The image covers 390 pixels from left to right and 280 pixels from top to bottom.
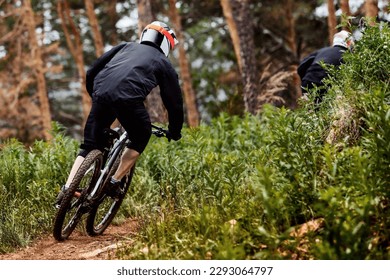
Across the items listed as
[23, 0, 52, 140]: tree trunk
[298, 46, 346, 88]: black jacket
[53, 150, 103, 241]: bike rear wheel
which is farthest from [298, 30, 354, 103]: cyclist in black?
[23, 0, 52, 140]: tree trunk

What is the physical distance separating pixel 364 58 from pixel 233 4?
29.5 feet

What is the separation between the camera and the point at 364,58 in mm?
4828

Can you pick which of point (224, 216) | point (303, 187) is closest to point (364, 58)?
point (303, 187)

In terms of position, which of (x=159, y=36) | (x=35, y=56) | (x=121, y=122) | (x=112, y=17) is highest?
(x=112, y=17)

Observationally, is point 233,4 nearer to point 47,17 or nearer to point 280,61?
point 280,61

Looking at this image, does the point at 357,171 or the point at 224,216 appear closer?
the point at 357,171

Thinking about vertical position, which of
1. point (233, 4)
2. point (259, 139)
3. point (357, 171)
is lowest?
point (259, 139)

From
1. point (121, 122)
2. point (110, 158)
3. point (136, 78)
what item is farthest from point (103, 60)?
point (110, 158)

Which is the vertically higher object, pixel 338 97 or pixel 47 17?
pixel 47 17

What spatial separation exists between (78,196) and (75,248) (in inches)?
22.1

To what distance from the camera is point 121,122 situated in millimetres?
4898

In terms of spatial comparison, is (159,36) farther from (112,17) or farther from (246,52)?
(112,17)

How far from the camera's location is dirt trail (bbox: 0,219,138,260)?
4773mm
